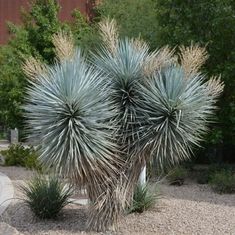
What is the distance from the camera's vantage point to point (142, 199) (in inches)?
340

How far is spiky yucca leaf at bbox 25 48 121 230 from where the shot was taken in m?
7.15

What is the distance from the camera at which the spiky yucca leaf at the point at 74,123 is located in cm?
715

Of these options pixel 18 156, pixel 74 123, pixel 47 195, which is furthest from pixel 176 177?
pixel 74 123

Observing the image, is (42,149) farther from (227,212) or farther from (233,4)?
(233,4)

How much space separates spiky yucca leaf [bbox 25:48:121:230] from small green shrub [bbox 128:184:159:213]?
1070 mm

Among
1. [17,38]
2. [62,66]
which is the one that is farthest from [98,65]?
[17,38]

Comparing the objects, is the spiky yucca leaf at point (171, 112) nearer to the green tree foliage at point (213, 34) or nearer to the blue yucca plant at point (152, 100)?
the blue yucca plant at point (152, 100)

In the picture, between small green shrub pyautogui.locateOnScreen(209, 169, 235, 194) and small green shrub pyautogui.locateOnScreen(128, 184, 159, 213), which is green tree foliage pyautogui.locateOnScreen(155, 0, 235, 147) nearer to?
small green shrub pyautogui.locateOnScreen(209, 169, 235, 194)

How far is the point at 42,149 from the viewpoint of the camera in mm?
7297

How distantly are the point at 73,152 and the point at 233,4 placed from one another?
275 inches

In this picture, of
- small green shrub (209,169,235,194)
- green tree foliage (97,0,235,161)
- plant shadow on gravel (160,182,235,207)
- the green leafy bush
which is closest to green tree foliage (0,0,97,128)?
the green leafy bush

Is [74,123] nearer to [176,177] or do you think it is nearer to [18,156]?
[176,177]

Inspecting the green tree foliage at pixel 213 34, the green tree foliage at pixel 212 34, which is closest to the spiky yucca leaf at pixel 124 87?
the green tree foliage at pixel 212 34

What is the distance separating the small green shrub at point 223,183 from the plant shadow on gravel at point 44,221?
3582 mm
